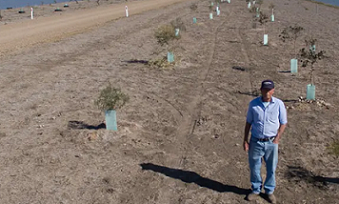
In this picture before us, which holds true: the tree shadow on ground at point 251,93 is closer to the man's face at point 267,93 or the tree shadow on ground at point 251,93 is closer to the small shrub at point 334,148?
the small shrub at point 334,148

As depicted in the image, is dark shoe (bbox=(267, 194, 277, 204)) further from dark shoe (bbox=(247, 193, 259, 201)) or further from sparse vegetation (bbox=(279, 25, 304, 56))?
sparse vegetation (bbox=(279, 25, 304, 56))

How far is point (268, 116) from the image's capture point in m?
5.28

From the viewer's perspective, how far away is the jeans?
17.7ft

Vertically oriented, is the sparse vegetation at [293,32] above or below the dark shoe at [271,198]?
above

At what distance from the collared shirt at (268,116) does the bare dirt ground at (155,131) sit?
4.18ft

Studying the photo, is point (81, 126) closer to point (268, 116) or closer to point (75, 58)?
point (268, 116)

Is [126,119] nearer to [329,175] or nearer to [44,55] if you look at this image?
[329,175]

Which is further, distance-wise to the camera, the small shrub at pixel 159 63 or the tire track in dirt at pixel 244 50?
the small shrub at pixel 159 63

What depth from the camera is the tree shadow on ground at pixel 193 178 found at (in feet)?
20.3

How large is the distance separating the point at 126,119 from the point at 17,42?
49.4ft

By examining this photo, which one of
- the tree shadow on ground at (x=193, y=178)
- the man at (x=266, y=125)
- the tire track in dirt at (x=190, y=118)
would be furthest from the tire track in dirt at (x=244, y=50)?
the man at (x=266, y=125)

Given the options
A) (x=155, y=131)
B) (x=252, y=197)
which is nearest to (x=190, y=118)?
(x=155, y=131)

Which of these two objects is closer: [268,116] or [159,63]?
[268,116]

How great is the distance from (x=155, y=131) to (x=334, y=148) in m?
3.71
